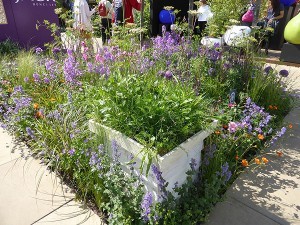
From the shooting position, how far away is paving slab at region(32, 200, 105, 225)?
6.60ft

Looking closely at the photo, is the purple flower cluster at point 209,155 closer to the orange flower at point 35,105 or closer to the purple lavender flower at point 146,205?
the purple lavender flower at point 146,205

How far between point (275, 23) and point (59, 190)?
711cm

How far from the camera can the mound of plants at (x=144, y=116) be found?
6.19 feet

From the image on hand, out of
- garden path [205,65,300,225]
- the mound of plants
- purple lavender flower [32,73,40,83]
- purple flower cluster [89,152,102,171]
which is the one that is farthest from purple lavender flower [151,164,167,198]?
purple lavender flower [32,73,40,83]

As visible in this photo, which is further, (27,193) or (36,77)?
(36,77)

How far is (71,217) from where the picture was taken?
6.74 ft

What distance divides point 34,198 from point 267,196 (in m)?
2.05

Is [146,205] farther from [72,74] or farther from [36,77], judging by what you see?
[36,77]

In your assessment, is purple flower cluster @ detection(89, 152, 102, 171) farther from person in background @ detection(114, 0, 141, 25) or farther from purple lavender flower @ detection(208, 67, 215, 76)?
person in background @ detection(114, 0, 141, 25)

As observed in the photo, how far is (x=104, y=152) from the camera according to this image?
82.3 inches

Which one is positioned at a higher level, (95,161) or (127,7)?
(127,7)

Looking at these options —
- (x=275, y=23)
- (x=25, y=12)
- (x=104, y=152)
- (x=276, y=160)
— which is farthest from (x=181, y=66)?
(x=25, y=12)

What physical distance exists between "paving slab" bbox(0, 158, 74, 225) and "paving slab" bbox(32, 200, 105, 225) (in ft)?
0.20

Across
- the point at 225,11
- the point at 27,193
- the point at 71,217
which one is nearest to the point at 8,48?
the point at 27,193
